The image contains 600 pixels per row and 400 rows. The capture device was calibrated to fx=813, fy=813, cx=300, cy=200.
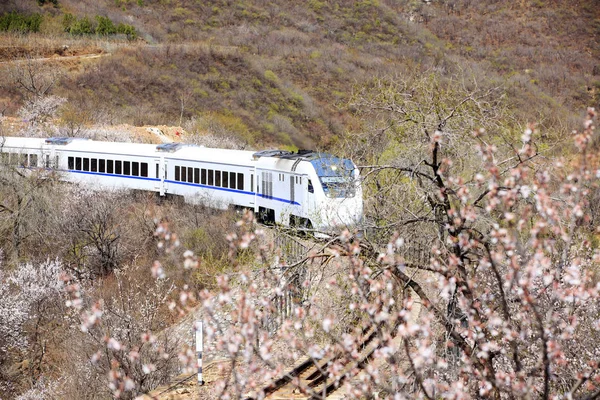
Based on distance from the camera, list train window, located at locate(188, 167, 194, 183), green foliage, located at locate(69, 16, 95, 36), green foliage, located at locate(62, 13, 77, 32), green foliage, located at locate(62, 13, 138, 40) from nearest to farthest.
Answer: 1. train window, located at locate(188, 167, 194, 183)
2. green foliage, located at locate(69, 16, 95, 36)
3. green foliage, located at locate(62, 13, 138, 40)
4. green foliage, located at locate(62, 13, 77, 32)

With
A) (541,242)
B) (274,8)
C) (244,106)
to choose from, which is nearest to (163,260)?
(541,242)

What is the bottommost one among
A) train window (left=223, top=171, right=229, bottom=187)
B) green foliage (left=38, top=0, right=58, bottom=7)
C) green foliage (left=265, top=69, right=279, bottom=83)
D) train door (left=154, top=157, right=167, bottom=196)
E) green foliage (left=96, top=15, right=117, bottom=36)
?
green foliage (left=265, top=69, right=279, bottom=83)

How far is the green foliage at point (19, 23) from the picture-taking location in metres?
61.2

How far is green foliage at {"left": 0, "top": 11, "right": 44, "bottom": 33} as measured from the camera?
61156 mm

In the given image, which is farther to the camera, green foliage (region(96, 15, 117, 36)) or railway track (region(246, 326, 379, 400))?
green foliage (region(96, 15, 117, 36))

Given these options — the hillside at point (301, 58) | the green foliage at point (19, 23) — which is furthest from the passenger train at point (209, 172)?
the green foliage at point (19, 23)

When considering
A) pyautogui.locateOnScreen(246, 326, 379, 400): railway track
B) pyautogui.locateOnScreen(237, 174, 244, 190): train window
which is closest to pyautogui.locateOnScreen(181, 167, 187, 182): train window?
pyautogui.locateOnScreen(237, 174, 244, 190): train window

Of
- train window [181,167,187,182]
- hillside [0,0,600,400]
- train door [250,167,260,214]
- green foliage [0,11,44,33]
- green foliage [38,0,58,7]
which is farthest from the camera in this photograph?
green foliage [38,0,58,7]

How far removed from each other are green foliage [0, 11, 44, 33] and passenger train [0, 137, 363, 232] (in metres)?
32.9

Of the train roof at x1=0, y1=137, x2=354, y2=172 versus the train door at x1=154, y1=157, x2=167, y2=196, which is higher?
the train roof at x1=0, y1=137, x2=354, y2=172

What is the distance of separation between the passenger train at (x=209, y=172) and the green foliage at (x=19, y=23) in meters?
32.9

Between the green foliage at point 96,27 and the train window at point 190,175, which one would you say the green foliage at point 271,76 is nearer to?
the green foliage at point 96,27

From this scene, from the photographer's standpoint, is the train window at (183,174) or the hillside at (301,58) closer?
the train window at (183,174)

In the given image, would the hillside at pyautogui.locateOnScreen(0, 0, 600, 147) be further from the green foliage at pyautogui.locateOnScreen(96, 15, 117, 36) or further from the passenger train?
the passenger train
